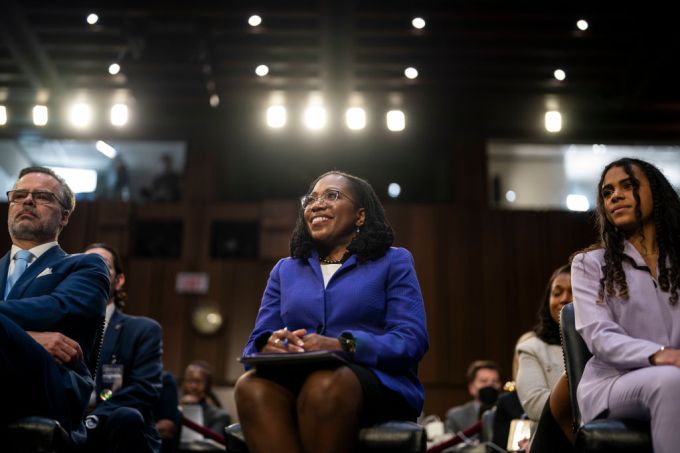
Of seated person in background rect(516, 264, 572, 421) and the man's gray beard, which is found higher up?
the man's gray beard

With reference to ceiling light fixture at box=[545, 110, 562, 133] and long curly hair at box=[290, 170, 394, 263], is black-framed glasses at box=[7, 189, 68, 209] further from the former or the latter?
ceiling light fixture at box=[545, 110, 562, 133]

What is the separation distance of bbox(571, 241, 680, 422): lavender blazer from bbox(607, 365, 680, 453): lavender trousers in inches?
1.7

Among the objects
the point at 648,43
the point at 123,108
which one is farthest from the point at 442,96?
the point at 123,108

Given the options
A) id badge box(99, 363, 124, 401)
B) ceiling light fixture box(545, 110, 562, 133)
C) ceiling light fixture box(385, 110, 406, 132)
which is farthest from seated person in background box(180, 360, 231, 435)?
ceiling light fixture box(545, 110, 562, 133)

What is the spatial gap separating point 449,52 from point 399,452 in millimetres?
5303

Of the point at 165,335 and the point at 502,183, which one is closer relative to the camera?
the point at 165,335

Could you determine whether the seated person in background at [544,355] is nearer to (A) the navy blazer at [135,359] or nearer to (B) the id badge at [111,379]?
(A) the navy blazer at [135,359]

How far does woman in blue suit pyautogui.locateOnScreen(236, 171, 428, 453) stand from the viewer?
75.1 inches

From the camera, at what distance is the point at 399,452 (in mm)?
1910

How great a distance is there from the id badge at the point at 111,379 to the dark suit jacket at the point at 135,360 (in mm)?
14

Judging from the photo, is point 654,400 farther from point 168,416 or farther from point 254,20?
point 254,20

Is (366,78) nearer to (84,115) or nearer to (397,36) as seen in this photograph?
(397,36)

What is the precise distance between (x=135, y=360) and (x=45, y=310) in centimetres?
110

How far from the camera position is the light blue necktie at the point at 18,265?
8.82ft
